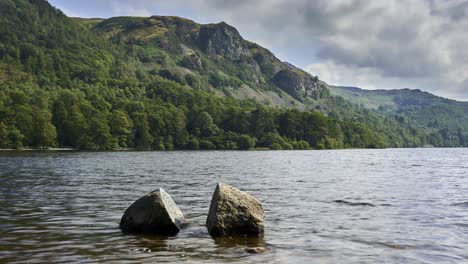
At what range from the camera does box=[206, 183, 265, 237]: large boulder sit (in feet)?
62.1

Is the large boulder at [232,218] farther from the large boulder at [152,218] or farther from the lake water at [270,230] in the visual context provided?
the large boulder at [152,218]

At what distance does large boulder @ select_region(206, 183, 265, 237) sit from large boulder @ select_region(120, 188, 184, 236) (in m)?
1.90

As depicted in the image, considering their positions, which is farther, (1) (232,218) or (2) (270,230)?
(2) (270,230)

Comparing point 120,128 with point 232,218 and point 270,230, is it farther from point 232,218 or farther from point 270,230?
point 232,218

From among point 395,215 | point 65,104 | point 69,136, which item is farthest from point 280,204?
point 65,104

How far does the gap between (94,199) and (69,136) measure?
158 m

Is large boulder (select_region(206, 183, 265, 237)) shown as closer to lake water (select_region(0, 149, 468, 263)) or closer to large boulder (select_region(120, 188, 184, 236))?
lake water (select_region(0, 149, 468, 263))

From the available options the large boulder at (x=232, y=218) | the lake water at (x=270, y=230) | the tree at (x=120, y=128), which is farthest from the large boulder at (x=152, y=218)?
the tree at (x=120, y=128)

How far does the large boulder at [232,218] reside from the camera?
18.9 metres

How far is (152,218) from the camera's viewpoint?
64.1 feet

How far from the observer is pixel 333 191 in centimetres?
3756

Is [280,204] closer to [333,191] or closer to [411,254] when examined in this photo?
[333,191]

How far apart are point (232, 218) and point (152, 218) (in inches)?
148

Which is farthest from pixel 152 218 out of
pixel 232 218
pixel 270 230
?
pixel 270 230
